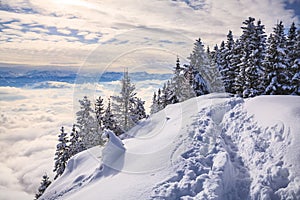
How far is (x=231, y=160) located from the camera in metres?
8.49

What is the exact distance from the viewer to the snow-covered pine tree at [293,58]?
22.5m

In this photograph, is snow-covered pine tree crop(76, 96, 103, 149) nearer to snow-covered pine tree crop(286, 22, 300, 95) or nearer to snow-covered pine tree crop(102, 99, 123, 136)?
snow-covered pine tree crop(102, 99, 123, 136)

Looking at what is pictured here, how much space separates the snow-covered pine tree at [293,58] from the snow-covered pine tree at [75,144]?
79.6 feet

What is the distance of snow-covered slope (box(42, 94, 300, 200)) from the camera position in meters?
6.96

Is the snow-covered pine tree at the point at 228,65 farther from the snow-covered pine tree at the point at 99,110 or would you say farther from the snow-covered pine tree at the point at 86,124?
the snow-covered pine tree at the point at 86,124

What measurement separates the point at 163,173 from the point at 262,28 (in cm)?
2568

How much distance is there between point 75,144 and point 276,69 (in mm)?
24592

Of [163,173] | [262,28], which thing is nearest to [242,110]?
[163,173]

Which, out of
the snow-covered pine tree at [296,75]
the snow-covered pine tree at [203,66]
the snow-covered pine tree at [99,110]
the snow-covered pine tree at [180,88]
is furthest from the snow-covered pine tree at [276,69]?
the snow-covered pine tree at [99,110]

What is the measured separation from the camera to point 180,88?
100.0 feet

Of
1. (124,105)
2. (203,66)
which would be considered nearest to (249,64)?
(203,66)

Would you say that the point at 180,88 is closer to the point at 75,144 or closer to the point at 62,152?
the point at 75,144

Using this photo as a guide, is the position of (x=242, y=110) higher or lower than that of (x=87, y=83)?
lower

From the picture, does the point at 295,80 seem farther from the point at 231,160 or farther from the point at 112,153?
the point at 112,153
